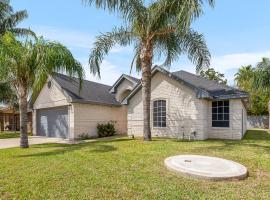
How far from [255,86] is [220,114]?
1333 cm

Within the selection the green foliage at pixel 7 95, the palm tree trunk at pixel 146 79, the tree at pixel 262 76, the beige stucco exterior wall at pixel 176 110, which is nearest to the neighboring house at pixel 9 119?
the green foliage at pixel 7 95

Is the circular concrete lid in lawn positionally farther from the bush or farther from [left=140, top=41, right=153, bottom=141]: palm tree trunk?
the bush

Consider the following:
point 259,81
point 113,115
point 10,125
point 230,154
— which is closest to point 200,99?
point 230,154

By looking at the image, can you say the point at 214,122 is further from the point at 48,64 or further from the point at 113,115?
the point at 48,64

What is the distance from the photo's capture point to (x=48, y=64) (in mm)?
12281

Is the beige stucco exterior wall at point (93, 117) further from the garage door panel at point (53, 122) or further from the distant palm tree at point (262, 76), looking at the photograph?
the distant palm tree at point (262, 76)

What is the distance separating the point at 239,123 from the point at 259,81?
1288 centimetres

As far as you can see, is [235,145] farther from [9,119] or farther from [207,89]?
[9,119]

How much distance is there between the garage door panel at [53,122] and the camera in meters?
19.9

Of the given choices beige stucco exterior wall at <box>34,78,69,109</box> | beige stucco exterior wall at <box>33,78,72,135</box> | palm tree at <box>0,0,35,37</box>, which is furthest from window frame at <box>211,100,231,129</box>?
palm tree at <box>0,0,35,37</box>

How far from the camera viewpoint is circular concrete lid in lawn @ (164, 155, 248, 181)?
6758 mm

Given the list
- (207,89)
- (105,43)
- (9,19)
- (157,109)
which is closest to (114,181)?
(105,43)

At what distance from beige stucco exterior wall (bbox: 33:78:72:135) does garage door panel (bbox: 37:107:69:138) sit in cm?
48

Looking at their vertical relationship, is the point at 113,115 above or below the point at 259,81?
below
